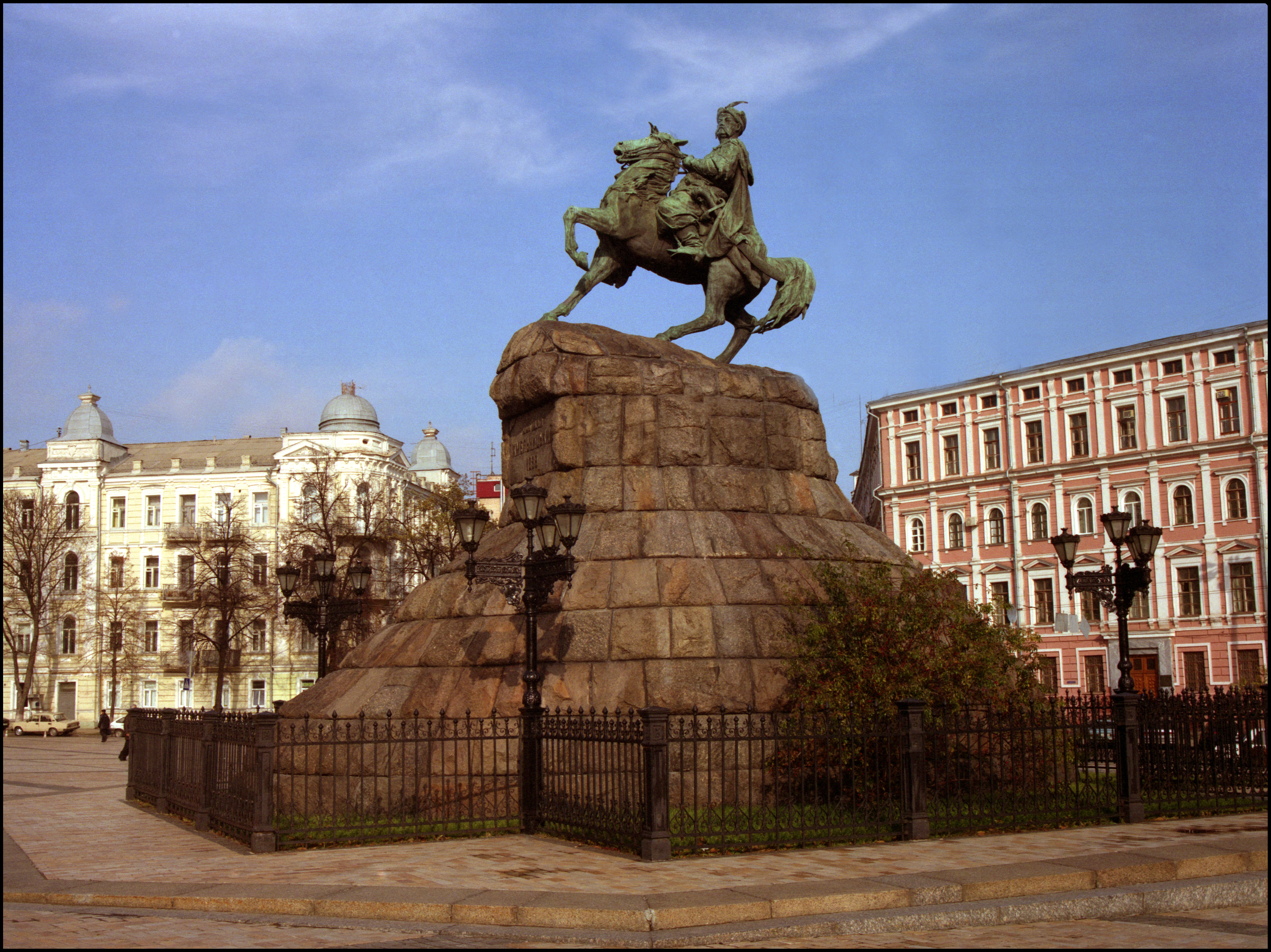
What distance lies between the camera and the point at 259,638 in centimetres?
5612

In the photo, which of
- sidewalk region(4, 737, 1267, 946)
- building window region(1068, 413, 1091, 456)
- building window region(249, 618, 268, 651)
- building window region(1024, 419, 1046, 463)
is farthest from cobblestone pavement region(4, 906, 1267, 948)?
building window region(1024, 419, 1046, 463)

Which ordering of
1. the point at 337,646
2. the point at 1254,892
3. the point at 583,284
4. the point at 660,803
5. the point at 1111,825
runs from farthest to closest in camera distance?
the point at 337,646
the point at 583,284
the point at 1111,825
the point at 660,803
the point at 1254,892

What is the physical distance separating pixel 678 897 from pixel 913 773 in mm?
3617

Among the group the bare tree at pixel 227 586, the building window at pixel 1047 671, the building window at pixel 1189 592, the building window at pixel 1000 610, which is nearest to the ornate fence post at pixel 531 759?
the building window at pixel 1000 610

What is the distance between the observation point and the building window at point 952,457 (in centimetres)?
5525

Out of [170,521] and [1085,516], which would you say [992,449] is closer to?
[1085,516]

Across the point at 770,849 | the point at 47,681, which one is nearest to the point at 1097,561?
the point at 770,849

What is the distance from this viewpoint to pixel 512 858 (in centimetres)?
1063

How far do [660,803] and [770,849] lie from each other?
1.20m

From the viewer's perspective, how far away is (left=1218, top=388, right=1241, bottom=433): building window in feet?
150

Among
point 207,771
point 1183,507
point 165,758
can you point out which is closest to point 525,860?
point 207,771

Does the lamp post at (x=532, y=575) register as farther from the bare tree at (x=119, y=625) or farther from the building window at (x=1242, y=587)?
the bare tree at (x=119, y=625)

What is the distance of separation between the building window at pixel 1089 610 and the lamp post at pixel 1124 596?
3076cm

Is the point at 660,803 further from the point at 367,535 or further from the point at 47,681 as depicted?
the point at 47,681
